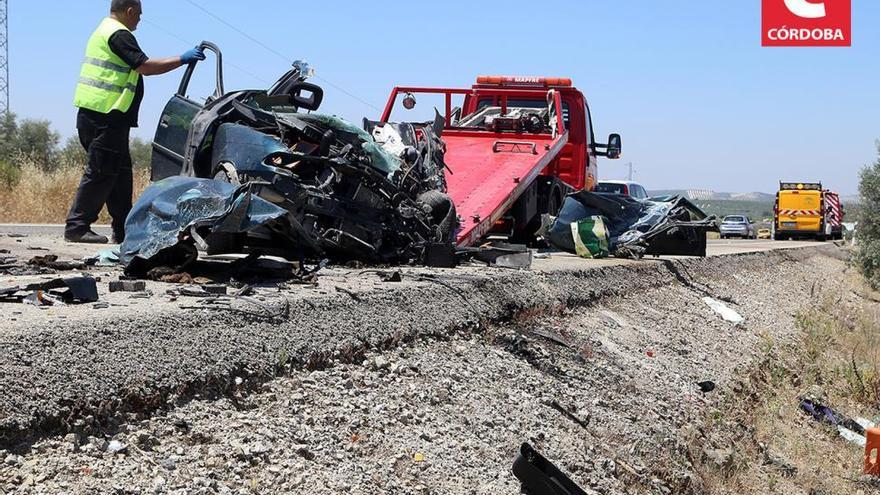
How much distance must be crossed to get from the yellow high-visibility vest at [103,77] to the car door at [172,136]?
541 mm

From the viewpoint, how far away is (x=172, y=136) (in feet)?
26.1

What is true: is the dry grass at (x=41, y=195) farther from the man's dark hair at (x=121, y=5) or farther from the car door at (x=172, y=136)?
the car door at (x=172, y=136)

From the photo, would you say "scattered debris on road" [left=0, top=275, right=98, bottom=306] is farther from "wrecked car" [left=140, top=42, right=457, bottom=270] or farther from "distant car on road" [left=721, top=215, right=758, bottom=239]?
"distant car on road" [left=721, top=215, right=758, bottom=239]

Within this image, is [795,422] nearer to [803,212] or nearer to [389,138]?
[389,138]

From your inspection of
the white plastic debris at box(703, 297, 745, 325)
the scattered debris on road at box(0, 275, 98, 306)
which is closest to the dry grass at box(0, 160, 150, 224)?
the white plastic debris at box(703, 297, 745, 325)

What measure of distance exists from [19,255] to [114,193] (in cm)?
153

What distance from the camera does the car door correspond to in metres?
7.90

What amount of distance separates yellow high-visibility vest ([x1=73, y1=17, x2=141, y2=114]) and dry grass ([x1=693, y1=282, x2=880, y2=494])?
212 inches

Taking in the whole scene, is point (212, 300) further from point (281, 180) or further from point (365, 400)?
point (281, 180)

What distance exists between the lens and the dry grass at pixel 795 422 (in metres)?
7.04

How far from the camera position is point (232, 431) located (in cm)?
385

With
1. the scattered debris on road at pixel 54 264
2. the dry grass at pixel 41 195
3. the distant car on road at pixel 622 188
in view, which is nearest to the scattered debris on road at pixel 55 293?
the scattered debris on road at pixel 54 264

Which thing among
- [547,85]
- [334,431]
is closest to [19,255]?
[334,431]

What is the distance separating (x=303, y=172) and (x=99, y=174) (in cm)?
192
